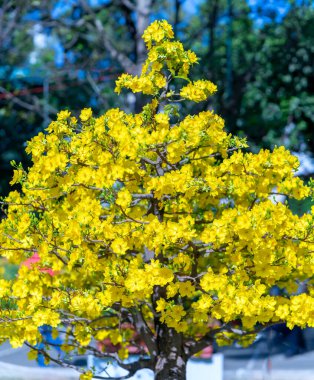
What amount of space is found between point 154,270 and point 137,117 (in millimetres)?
1078

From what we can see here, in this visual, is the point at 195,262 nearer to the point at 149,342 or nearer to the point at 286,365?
the point at 149,342

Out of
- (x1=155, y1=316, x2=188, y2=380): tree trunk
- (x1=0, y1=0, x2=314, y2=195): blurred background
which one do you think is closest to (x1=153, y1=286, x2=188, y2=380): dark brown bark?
(x1=155, y1=316, x2=188, y2=380): tree trunk

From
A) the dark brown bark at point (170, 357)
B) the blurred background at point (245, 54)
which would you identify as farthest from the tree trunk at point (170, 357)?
the blurred background at point (245, 54)

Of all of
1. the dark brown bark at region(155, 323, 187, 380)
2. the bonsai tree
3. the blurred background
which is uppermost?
the blurred background

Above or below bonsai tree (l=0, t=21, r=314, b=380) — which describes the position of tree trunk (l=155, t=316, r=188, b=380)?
below

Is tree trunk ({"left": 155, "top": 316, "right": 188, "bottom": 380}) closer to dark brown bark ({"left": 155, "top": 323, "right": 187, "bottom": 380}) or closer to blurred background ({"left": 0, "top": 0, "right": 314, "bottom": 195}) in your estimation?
dark brown bark ({"left": 155, "top": 323, "right": 187, "bottom": 380})

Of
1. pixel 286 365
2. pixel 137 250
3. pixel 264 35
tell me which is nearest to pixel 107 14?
pixel 264 35

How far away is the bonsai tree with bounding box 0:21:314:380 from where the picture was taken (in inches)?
177

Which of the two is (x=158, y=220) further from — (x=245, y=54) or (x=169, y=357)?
(x=245, y=54)

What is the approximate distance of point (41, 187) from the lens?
16.7 feet

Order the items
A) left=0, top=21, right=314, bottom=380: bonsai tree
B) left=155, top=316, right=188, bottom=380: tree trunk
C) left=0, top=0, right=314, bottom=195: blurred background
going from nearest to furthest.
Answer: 1. left=0, top=21, right=314, bottom=380: bonsai tree
2. left=155, top=316, right=188, bottom=380: tree trunk
3. left=0, top=0, right=314, bottom=195: blurred background

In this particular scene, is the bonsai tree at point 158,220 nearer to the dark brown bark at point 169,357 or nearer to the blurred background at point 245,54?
the dark brown bark at point 169,357

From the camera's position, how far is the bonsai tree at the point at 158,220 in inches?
177

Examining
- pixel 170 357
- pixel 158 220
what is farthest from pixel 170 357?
pixel 158 220
